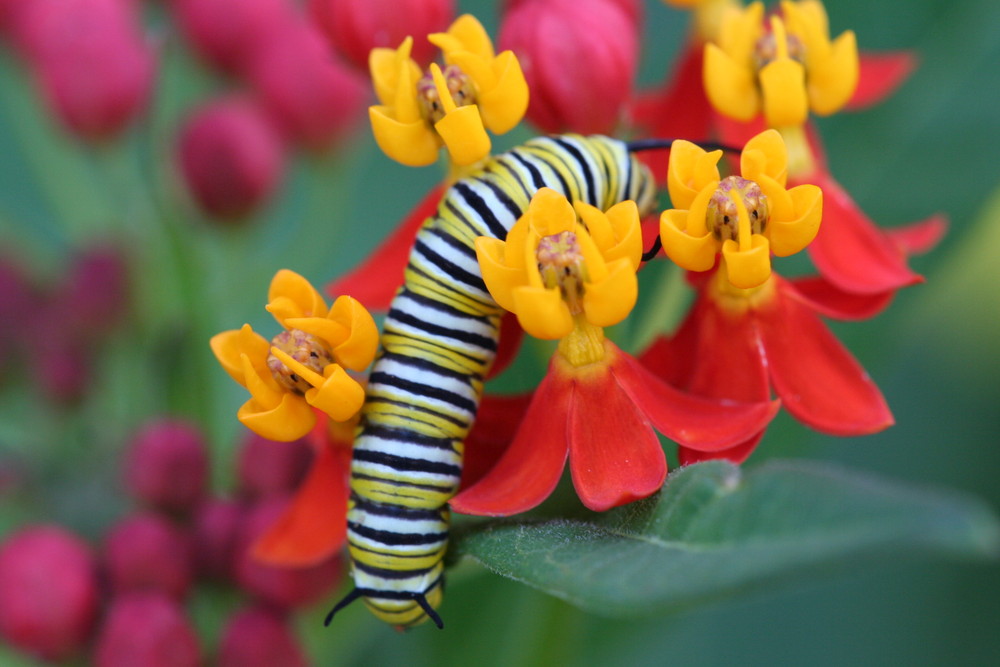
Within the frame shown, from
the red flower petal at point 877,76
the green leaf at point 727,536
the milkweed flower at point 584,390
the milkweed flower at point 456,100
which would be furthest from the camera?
the red flower petal at point 877,76

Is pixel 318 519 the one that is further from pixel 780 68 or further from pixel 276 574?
pixel 780 68

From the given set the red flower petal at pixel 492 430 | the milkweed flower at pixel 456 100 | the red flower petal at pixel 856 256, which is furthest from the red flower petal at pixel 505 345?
the red flower petal at pixel 856 256

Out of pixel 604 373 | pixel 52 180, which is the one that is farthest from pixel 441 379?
pixel 52 180

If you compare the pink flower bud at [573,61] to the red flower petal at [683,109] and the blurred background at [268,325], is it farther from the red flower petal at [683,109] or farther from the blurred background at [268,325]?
the blurred background at [268,325]

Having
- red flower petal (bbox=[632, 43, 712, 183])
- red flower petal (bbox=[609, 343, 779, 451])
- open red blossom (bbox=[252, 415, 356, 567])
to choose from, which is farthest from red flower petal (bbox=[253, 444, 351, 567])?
A: red flower petal (bbox=[632, 43, 712, 183])

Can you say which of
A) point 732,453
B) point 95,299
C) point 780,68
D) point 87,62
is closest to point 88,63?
point 87,62

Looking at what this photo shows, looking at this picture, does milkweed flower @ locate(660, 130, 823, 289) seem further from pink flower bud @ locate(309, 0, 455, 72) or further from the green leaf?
pink flower bud @ locate(309, 0, 455, 72)
